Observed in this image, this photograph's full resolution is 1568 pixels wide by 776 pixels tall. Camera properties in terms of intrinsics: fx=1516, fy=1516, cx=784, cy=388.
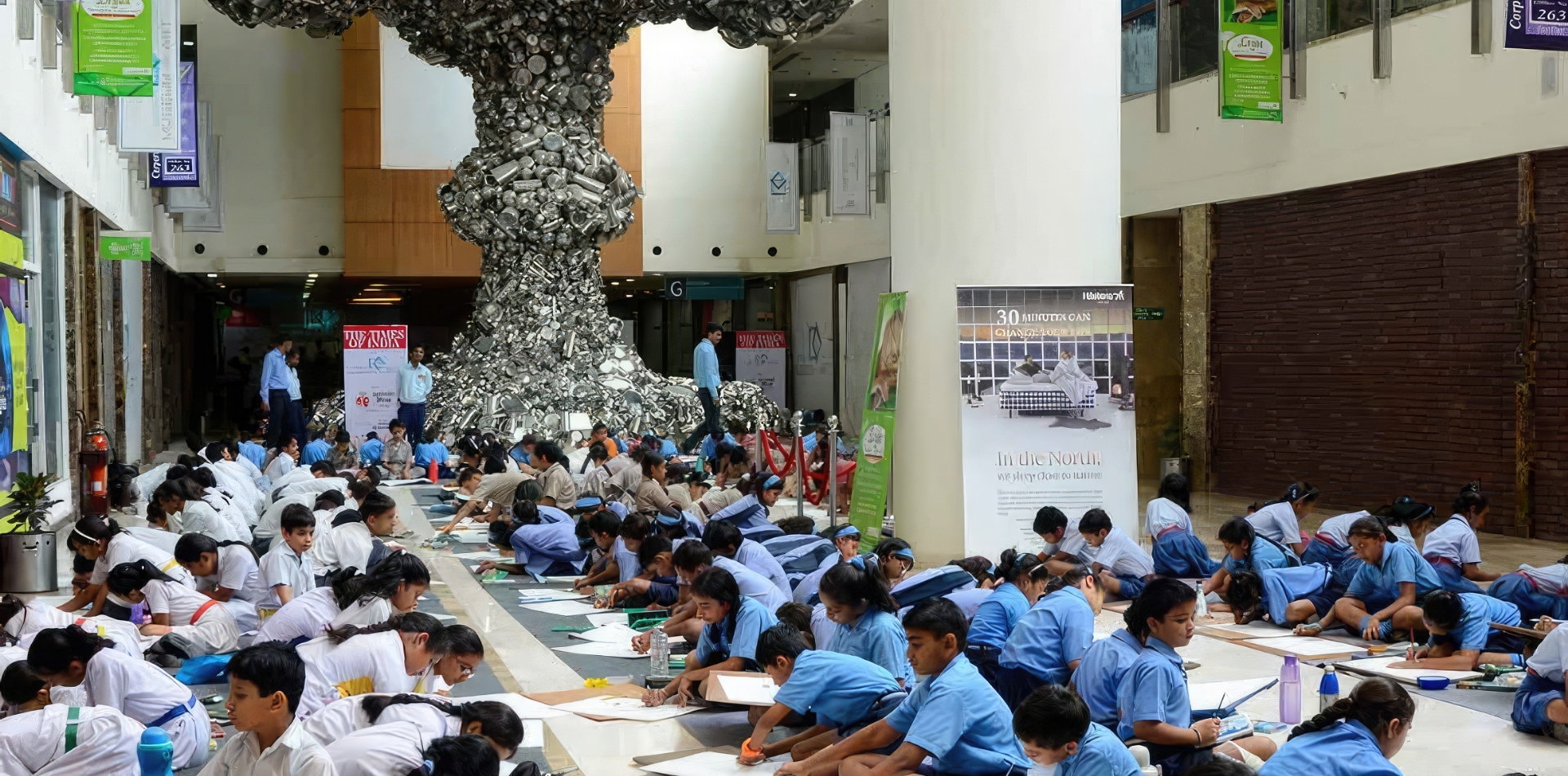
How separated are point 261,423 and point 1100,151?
18320mm

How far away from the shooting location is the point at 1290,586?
9633 millimetres

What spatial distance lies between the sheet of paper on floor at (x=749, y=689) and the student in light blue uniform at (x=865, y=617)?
1.56 feet

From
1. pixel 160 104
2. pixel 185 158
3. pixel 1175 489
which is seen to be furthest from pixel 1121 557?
pixel 185 158

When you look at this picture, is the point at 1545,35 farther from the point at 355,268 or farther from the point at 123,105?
the point at 355,268

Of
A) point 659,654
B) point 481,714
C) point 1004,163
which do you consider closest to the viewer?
point 481,714

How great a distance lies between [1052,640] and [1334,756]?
2025 mm

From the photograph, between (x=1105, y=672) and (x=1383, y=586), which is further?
(x=1383, y=586)

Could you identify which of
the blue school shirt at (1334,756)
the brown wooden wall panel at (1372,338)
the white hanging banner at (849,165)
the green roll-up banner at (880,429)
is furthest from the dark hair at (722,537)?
the white hanging banner at (849,165)

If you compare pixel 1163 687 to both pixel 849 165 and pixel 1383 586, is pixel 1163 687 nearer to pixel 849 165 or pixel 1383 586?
pixel 1383 586

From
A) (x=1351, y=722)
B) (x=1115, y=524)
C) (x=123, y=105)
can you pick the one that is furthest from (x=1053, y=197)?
(x=123, y=105)

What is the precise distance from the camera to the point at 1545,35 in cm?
1130

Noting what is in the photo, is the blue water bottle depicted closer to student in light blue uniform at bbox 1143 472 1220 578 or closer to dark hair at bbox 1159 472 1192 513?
student in light blue uniform at bbox 1143 472 1220 578

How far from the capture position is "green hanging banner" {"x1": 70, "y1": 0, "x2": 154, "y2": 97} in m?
12.7

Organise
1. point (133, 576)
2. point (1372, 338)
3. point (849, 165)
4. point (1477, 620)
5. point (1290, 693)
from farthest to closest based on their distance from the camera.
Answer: point (849, 165) < point (1372, 338) < point (133, 576) < point (1477, 620) < point (1290, 693)
